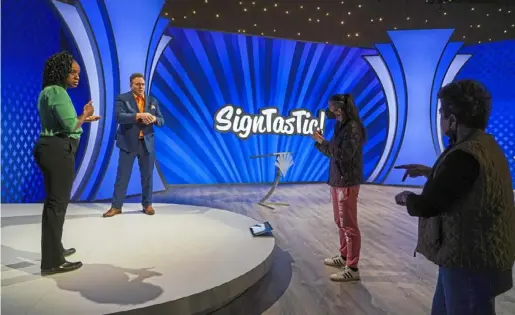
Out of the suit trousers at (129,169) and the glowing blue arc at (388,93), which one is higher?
the glowing blue arc at (388,93)

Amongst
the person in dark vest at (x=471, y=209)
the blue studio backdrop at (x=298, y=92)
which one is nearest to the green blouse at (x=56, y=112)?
the person in dark vest at (x=471, y=209)

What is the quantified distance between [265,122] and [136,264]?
19.8 ft

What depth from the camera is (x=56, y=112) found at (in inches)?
96.8

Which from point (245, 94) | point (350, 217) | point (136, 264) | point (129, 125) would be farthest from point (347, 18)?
point (136, 264)

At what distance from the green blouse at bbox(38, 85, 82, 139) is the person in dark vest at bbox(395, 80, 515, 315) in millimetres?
1907

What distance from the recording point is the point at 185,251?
3154 millimetres

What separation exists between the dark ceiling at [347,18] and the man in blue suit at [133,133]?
12.4 ft

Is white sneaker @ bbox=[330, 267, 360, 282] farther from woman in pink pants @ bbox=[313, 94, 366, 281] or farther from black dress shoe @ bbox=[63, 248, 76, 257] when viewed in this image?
black dress shoe @ bbox=[63, 248, 76, 257]

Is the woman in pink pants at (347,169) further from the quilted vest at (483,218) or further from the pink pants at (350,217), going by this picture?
the quilted vest at (483,218)

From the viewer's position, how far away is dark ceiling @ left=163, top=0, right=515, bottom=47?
7961 mm

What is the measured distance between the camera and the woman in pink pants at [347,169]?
2988 millimetres

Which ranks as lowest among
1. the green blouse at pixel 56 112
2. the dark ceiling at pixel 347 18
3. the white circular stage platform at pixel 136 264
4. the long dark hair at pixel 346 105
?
the white circular stage platform at pixel 136 264

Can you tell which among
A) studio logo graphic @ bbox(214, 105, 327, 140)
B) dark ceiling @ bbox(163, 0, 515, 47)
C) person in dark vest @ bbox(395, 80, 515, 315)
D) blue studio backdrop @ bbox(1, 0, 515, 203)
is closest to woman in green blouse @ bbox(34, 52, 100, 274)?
person in dark vest @ bbox(395, 80, 515, 315)

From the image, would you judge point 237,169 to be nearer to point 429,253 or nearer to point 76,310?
point 76,310
